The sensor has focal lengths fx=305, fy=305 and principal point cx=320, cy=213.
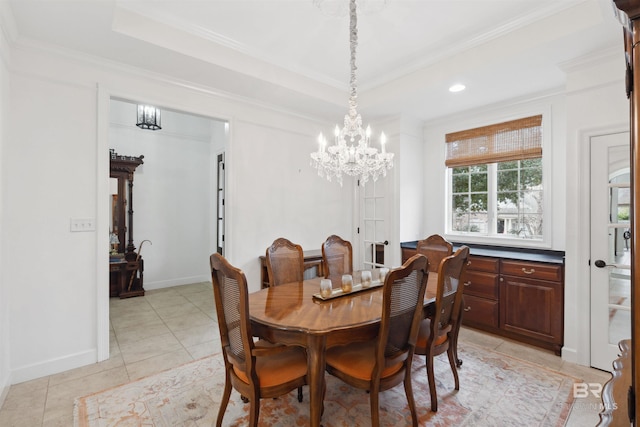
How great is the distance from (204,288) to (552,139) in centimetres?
541

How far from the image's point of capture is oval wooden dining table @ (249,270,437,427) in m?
1.63

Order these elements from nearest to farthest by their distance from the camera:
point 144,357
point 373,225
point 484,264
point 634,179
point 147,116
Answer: point 634,179 < point 144,357 < point 484,264 < point 147,116 < point 373,225

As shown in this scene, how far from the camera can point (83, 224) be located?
2680 mm

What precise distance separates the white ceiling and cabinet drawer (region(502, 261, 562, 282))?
6.10ft

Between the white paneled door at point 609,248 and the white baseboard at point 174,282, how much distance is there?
5544mm

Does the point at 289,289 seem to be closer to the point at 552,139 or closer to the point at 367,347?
the point at 367,347

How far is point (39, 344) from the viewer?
2500mm

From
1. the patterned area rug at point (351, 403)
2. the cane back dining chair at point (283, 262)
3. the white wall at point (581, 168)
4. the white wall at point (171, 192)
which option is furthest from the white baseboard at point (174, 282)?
the white wall at point (581, 168)

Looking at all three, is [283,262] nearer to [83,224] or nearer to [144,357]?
[144,357]

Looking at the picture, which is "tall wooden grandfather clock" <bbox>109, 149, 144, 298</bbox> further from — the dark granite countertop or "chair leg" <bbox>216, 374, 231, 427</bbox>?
the dark granite countertop

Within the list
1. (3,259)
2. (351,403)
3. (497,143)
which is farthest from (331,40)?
(3,259)

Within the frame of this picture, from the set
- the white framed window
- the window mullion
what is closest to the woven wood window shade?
the white framed window

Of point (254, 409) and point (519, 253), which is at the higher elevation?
point (519, 253)

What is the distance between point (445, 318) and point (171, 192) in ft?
16.1
